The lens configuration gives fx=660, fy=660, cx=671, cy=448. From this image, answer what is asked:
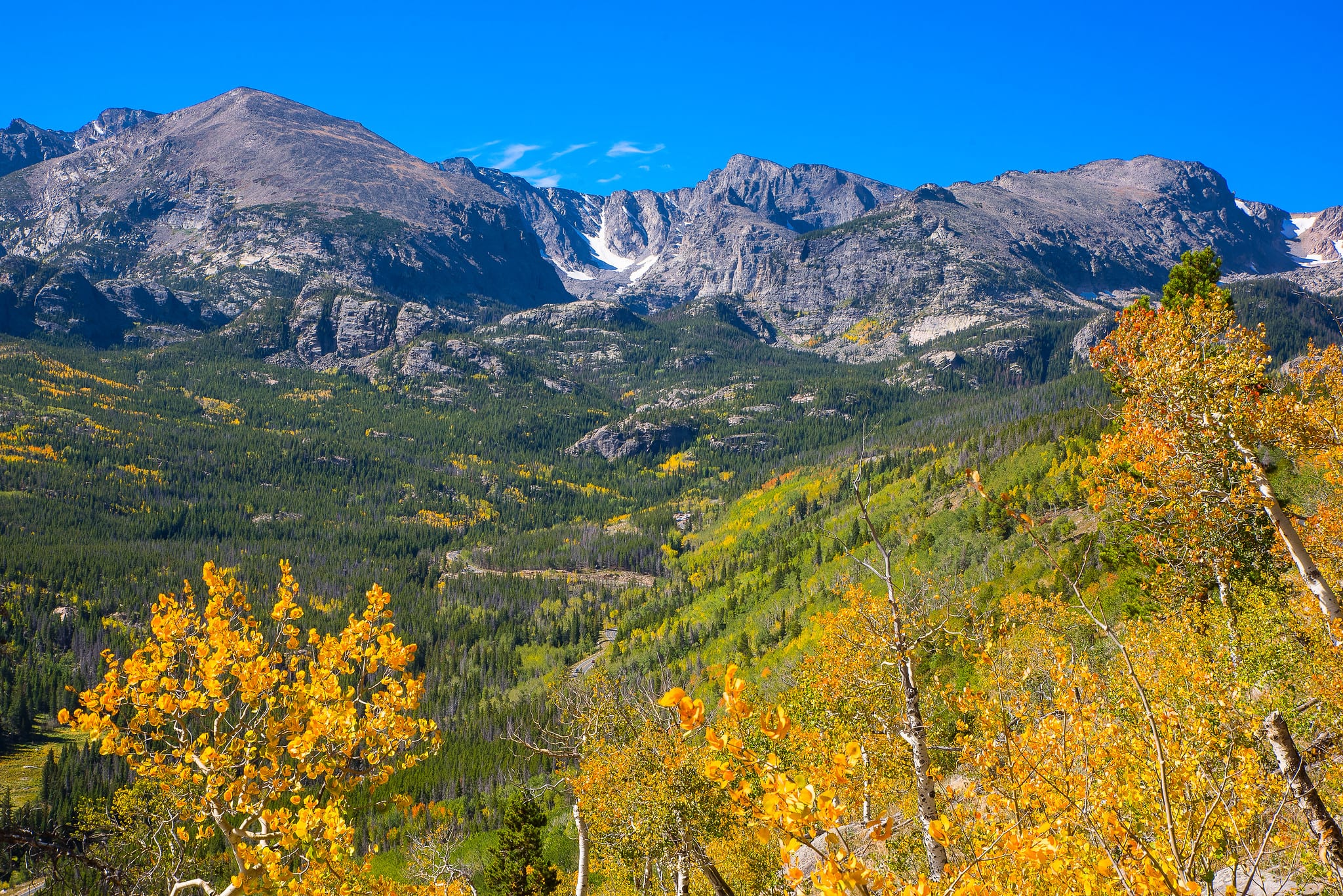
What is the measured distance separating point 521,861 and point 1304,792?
33343 millimetres

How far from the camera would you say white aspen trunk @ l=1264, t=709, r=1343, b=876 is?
9344mm

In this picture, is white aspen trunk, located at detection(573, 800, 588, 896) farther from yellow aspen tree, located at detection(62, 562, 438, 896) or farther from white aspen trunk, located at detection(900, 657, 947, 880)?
white aspen trunk, located at detection(900, 657, 947, 880)

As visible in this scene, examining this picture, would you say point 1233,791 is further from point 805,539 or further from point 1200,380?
point 805,539

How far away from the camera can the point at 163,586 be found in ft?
518

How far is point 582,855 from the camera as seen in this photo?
20.7m

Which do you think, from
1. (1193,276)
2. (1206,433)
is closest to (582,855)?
(1206,433)

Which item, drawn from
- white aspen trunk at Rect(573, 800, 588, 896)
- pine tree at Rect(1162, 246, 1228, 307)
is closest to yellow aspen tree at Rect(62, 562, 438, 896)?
white aspen trunk at Rect(573, 800, 588, 896)

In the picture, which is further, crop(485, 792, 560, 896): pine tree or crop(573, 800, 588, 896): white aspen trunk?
crop(485, 792, 560, 896): pine tree

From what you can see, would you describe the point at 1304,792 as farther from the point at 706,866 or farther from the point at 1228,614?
the point at 1228,614

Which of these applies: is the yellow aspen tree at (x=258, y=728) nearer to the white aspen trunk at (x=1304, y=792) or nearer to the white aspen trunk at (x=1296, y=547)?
the white aspen trunk at (x=1304, y=792)

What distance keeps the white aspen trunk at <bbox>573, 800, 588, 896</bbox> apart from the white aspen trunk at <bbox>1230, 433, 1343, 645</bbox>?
60.9 ft

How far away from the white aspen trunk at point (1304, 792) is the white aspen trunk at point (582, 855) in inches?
654

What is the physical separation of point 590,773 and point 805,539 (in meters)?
125

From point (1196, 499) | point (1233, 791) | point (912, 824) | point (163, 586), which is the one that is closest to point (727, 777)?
point (1233, 791)
